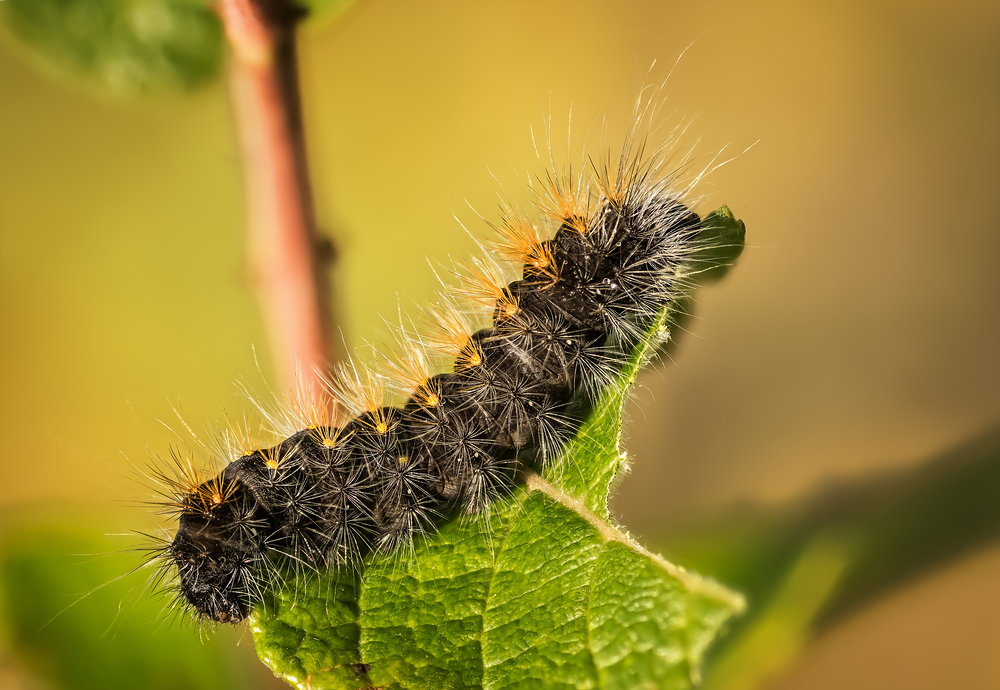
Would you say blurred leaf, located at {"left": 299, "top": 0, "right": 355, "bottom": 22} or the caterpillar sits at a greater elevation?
blurred leaf, located at {"left": 299, "top": 0, "right": 355, "bottom": 22}

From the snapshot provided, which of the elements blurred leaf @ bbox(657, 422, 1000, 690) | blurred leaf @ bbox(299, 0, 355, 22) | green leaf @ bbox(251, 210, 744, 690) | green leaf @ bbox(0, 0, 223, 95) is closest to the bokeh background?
blurred leaf @ bbox(657, 422, 1000, 690)

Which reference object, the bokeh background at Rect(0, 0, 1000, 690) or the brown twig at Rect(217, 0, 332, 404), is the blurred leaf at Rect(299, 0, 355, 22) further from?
the bokeh background at Rect(0, 0, 1000, 690)

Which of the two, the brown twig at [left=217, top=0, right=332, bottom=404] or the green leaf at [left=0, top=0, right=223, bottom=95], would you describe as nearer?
the brown twig at [left=217, top=0, right=332, bottom=404]

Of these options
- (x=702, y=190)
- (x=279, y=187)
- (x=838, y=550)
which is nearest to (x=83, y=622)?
(x=279, y=187)

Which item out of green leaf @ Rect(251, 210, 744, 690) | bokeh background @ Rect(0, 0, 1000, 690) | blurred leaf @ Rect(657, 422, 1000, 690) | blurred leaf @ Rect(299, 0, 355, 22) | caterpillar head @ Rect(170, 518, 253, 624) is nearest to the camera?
green leaf @ Rect(251, 210, 744, 690)

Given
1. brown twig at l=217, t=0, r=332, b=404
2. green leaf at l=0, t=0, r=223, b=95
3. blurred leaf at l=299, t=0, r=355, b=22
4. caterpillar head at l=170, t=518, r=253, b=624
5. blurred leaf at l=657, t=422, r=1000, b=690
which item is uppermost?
green leaf at l=0, t=0, r=223, b=95

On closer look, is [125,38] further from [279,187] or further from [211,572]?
[211,572]

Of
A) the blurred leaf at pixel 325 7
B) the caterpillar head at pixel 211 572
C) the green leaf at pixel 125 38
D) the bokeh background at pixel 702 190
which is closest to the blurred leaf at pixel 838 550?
the bokeh background at pixel 702 190
